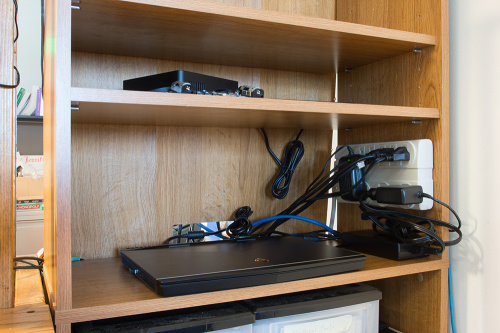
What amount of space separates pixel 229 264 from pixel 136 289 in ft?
0.48

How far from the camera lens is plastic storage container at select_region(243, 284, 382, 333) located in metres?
0.70

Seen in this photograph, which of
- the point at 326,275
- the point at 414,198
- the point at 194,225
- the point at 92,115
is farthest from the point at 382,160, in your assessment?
the point at 92,115

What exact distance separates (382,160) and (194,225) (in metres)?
0.45

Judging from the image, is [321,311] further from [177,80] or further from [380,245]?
[177,80]

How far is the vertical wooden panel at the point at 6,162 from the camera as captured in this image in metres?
0.75

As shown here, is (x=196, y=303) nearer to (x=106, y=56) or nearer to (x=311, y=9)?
(x=106, y=56)

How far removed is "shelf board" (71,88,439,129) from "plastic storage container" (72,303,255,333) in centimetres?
31

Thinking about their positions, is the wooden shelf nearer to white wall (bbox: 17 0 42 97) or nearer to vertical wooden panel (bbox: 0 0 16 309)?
white wall (bbox: 17 0 42 97)

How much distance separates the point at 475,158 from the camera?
87 cm

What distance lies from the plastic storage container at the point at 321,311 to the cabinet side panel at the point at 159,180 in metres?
0.35

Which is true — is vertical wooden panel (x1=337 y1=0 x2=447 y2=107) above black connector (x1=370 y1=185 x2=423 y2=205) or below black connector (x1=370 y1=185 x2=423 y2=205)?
above

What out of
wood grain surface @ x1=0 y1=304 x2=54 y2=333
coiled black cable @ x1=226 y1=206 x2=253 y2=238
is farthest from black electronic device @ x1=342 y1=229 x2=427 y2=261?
wood grain surface @ x1=0 y1=304 x2=54 y2=333

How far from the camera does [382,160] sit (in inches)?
36.0

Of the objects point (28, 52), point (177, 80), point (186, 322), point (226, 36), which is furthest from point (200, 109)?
point (28, 52)
